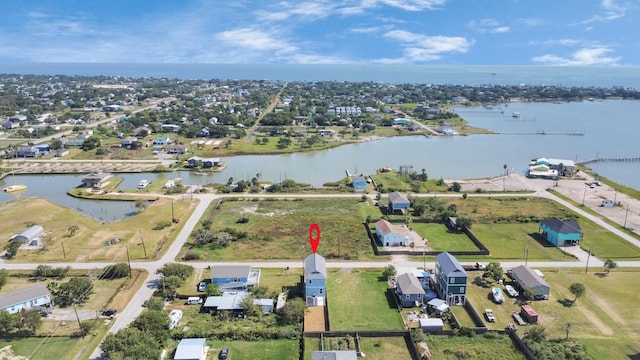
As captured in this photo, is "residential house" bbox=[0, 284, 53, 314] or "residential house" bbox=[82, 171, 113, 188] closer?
"residential house" bbox=[0, 284, 53, 314]

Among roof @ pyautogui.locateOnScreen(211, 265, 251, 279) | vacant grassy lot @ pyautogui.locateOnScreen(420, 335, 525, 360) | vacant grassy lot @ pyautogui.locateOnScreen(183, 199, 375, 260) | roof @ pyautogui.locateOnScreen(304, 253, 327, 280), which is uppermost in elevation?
roof @ pyautogui.locateOnScreen(304, 253, 327, 280)

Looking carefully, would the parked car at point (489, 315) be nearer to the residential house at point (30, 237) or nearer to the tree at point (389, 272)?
the tree at point (389, 272)

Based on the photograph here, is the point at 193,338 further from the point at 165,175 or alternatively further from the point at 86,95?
the point at 86,95

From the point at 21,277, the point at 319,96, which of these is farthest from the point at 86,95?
the point at 21,277

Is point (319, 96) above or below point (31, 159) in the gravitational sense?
above

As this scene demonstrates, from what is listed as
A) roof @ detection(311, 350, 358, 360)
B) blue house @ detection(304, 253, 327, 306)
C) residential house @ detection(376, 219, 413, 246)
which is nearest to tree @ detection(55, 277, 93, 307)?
blue house @ detection(304, 253, 327, 306)

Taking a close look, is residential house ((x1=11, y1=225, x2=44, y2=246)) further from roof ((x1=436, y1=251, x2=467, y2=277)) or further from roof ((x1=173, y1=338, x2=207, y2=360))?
roof ((x1=436, y1=251, x2=467, y2=277))

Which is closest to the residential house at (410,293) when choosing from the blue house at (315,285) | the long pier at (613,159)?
the blue house at (315,285)
